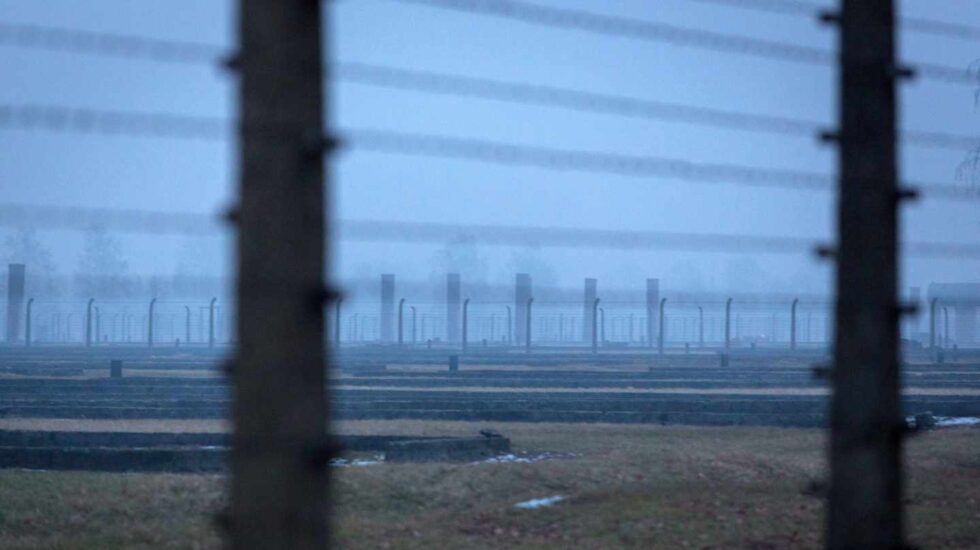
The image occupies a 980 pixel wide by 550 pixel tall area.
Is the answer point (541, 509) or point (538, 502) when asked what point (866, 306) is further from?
point (538, 502)

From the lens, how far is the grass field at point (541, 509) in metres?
9.71

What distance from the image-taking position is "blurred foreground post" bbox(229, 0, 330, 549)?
10.2 ft

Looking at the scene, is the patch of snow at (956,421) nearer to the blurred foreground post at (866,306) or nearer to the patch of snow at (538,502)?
the patch of snow at (538,502)

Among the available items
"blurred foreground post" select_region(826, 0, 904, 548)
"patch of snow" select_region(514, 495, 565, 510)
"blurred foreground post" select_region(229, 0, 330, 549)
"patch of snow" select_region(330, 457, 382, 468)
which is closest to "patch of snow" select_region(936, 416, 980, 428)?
"patch of snow" select_region(330, 457, 382, 468)

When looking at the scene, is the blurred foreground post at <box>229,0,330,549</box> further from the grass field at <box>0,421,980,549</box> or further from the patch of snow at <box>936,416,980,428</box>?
the patch of snow at <box>936,416,980,428</box>

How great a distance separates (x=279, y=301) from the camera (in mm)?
3115

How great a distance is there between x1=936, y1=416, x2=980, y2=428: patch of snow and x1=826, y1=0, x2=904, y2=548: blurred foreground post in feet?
55.6

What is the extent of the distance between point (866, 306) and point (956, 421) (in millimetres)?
18454

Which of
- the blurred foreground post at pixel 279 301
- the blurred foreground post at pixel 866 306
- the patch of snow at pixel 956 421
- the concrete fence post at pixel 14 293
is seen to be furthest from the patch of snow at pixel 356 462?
the concrete fence post at pixel 14 293

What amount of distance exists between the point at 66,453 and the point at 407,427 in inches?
268

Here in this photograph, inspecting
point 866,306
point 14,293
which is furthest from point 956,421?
point 14,293

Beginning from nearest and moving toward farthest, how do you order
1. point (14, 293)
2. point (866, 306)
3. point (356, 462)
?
point (866, 306)
point (356, 462)
point (14, 293)

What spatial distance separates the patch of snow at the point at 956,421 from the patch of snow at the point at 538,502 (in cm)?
1059

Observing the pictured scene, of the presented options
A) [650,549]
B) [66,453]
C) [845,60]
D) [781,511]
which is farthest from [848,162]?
[66,453]
